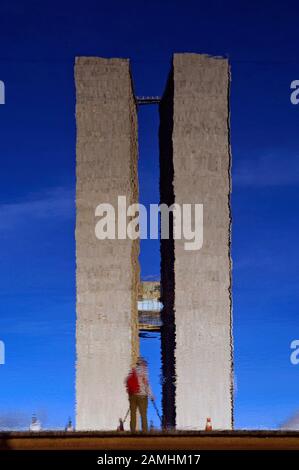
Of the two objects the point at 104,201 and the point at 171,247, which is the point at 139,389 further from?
the point at 171,247

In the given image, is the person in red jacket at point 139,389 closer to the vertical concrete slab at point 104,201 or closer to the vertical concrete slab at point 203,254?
the vertical concrete slab at point 203,254

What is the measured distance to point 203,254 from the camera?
289 feet

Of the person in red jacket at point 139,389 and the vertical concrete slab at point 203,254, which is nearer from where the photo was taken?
the person in red jacket at point 139,389

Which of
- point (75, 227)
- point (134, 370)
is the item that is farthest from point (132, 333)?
point (134, 370)

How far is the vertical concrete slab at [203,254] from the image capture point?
84.7 meters

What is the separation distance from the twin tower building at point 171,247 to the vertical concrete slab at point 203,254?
8 centimetres

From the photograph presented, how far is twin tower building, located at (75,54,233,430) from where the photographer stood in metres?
85.2

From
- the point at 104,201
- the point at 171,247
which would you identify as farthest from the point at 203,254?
the point at 104,201

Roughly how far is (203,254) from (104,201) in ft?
30.8

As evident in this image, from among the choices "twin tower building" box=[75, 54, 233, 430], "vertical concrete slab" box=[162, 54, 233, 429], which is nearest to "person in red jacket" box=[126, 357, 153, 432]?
"vertical concrete slab" box=[162, 54, 233, 429]

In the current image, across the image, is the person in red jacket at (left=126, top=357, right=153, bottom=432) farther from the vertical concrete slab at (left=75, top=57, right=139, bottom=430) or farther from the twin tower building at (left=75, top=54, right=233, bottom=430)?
the vertical concrete slab at (left=75, top=57, right=139, bottom=430)

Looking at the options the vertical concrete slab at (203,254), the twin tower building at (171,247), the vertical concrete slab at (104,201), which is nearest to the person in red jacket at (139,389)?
the vertical concrete slab at (203,254)

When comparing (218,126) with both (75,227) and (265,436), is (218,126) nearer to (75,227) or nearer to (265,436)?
(75,227)

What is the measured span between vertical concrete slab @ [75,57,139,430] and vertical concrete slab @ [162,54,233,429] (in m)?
3.98
